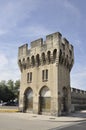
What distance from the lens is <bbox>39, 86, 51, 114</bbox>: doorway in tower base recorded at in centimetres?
3450

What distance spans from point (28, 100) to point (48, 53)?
392 inches

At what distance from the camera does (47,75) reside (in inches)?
1387

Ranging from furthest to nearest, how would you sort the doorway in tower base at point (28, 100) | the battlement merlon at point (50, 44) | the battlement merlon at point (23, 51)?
1. the battlement merlon at point (23, 51)
2. the doorway in tower base at point (28, 100)
3. the battlement merlon at point (50, 44)

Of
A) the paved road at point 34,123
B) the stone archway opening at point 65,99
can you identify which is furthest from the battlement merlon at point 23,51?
the paved road at point 34,123

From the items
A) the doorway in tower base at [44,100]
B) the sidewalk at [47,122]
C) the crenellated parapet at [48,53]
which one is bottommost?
the sidewalk at [47,122]

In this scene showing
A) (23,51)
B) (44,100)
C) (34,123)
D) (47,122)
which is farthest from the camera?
(23,51)

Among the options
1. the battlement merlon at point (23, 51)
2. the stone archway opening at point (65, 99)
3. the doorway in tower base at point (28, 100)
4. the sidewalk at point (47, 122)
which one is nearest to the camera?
the sidewalk at point (47, 122)

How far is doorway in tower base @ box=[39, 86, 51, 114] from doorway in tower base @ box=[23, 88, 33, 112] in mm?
2617

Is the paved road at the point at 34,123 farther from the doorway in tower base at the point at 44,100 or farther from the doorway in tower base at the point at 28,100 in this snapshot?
the doorway in tower base at the point at 28,100

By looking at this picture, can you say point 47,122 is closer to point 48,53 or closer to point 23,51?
point 48,53

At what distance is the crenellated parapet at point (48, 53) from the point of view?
34344 mm

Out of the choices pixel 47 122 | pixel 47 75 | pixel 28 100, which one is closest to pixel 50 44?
pixel 47 75

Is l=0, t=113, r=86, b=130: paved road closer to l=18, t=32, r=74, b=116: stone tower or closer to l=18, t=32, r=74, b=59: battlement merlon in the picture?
l=18, t=32, r=74, b=116: stone tower

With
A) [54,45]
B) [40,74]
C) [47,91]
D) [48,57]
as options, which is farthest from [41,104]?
[54,45]
